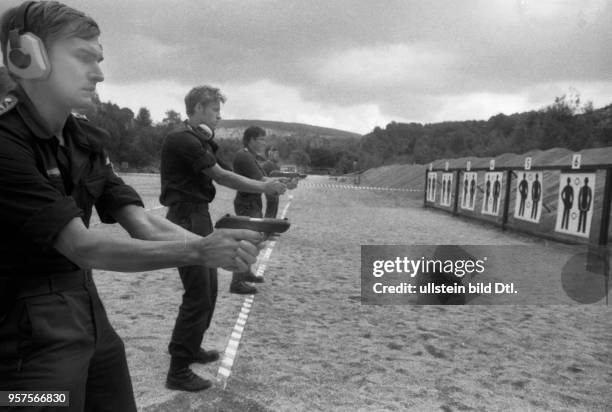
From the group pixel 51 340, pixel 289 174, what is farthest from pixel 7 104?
pixel 289 174

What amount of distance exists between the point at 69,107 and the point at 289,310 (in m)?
4.02

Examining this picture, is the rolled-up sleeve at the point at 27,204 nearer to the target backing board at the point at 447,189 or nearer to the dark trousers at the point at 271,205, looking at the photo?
the dark trousers at the point at 271,205

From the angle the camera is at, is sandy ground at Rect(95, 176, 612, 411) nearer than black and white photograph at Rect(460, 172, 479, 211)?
Yes

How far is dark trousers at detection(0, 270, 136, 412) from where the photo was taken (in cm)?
140

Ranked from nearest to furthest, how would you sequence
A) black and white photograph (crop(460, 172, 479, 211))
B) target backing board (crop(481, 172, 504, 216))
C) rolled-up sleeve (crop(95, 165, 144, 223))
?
1. rolled-up sleeve (crop(95, 165, 144, 223))
2. target backing board (crop(481, 172, 504, 216))
3. black and white photograph (crop(460, 172, 479, 211))

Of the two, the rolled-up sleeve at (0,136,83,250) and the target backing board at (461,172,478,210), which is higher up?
the rolled-up sleeve at (0,136,83,250)

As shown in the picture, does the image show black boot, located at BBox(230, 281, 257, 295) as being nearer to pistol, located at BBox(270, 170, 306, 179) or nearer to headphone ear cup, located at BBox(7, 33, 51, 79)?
pistol, located at BBox(270, 170, 306, 179)

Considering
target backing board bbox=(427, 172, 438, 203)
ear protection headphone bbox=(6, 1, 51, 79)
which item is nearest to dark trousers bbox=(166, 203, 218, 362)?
ear protection headphone bbox=(6, 1, 51, 79)

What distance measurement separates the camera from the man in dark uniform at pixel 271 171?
911 cm

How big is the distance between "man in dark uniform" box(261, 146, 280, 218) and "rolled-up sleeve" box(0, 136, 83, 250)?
647cm

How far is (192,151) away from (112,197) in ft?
4.62

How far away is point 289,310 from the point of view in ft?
17.3

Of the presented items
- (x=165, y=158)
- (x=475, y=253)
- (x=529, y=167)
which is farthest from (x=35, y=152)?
(x=529, y=167)

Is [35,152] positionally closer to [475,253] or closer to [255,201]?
[255,201]
